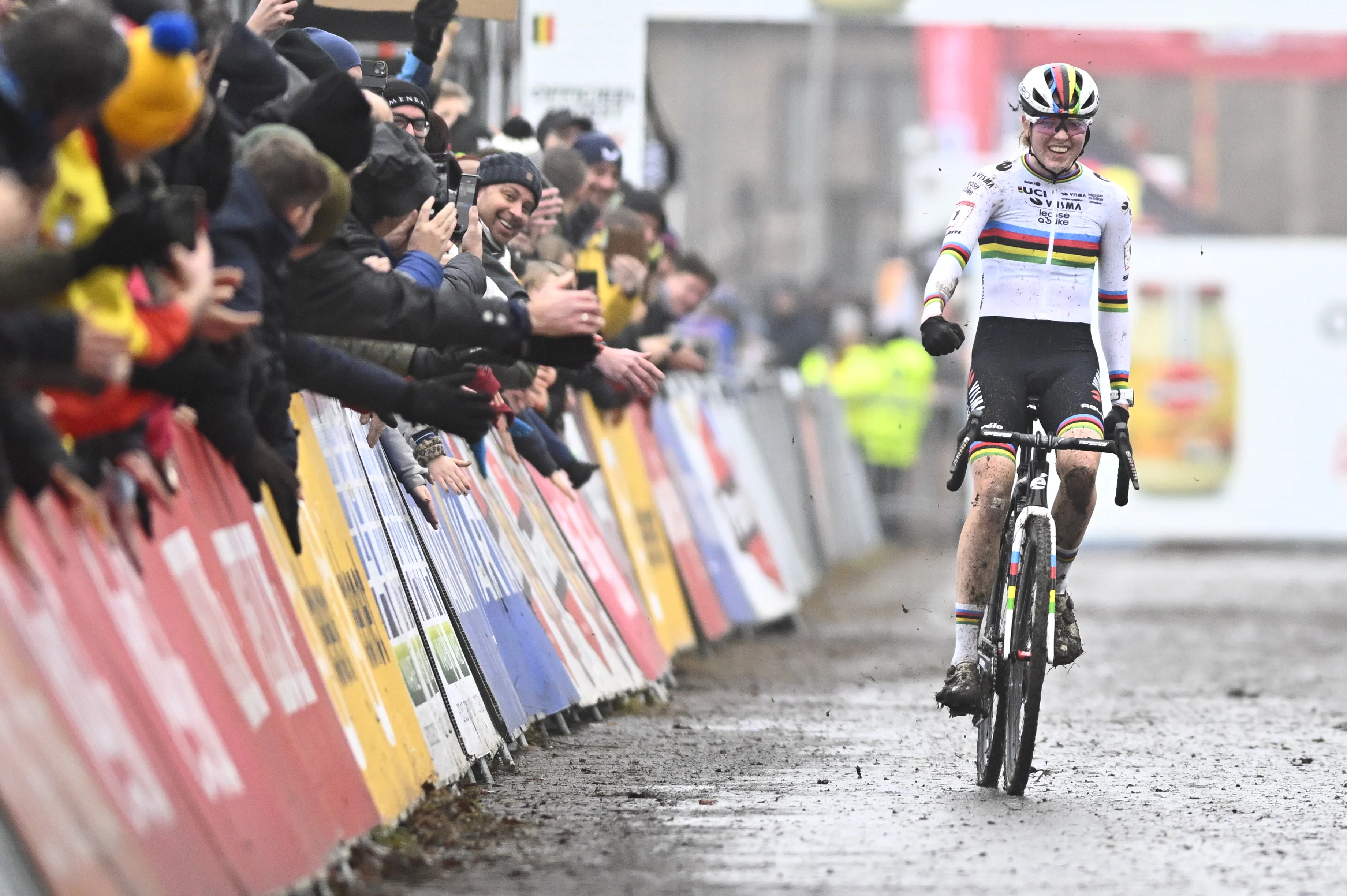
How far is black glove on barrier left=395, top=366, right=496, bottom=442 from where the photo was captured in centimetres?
714

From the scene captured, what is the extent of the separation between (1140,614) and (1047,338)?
10.2m

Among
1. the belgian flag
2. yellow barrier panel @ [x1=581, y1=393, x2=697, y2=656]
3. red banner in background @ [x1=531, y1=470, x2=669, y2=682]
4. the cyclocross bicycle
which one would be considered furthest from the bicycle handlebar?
the belgian flag

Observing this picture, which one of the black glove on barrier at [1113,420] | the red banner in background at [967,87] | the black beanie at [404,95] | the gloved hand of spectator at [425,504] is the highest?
the red banner in background at [967,87]

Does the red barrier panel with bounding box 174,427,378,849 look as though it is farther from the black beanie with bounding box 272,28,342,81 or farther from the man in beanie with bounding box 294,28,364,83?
the man in beanie with bounding box 294,28,364,83

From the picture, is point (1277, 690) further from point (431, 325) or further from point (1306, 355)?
point (1306, 355)

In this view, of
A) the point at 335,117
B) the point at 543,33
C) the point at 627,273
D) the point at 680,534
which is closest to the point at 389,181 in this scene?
the point at 335,117

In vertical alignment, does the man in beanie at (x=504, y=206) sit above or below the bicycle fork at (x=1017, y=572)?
above

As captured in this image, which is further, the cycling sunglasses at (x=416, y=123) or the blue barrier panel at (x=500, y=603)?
the cycling sunglasses at (x=416, y=123)

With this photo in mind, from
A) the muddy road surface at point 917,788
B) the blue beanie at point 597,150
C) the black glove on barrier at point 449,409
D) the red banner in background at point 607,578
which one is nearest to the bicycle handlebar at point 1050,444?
the muddy road surface at point 917,788

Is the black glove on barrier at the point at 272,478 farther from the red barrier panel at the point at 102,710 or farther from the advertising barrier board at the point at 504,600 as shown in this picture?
the advertising barrier board at the point at 504,600

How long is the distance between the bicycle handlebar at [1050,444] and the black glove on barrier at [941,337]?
310 millimetres

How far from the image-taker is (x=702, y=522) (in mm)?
15734

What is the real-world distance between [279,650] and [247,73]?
2046mm

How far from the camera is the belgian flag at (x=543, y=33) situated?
58.1ft
